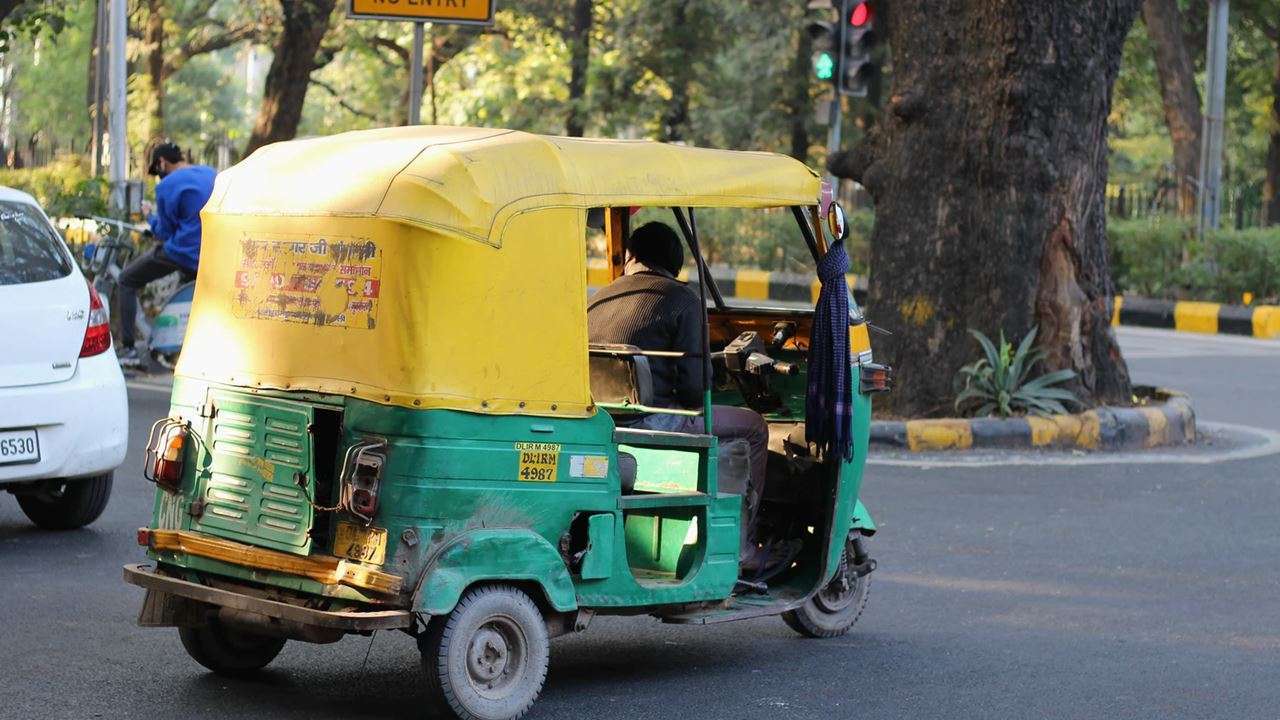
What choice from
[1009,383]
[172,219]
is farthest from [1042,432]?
[172,219]

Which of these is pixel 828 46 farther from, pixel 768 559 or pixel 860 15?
pixel 768 559

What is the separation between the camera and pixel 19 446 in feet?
25.0

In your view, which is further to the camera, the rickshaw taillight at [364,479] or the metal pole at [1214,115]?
the metal pole at [1214,115]

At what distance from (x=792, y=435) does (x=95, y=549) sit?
3233mm

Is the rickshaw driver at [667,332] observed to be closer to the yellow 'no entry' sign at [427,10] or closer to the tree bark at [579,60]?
the yellow 'no entry' sign at [427,10]

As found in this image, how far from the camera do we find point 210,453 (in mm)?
5578

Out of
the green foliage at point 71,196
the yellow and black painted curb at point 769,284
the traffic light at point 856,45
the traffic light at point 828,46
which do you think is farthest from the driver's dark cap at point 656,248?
the yellow and black painted curb at point 769,284

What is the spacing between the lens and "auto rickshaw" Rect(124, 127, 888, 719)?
16.7 ft

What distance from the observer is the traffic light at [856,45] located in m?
17.3

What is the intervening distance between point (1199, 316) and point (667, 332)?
17704 mm

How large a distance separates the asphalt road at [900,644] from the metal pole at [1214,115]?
619 inches

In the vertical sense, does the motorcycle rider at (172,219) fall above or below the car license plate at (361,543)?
above

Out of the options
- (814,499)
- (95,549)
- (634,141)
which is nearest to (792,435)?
(814,499)

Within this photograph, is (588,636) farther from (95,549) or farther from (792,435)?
(95,549)
